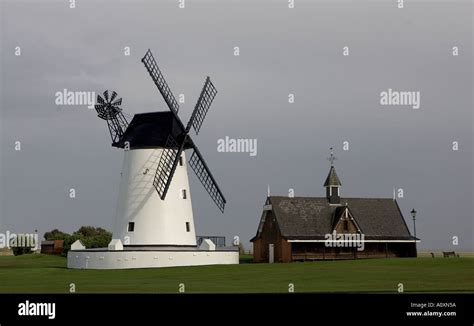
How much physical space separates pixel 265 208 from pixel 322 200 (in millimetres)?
5062

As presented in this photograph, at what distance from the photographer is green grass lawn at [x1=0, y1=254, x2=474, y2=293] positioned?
42.2 m

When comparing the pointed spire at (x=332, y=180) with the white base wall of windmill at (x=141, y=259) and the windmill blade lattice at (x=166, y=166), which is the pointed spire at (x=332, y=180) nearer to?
the white base wall of windmill at (x=141, y=259)

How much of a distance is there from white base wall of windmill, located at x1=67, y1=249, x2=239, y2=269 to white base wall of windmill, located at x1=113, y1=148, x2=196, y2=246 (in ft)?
3.36

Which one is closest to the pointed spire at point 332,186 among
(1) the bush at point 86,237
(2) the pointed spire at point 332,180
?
(2) the pointed spire at point 332,180

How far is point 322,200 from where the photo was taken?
73.2 metres

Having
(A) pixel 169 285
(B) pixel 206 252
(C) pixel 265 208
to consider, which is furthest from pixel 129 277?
(C) pixel 265 208

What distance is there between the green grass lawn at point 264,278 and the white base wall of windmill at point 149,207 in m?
4.00

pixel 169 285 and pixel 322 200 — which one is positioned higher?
pixel 322 200

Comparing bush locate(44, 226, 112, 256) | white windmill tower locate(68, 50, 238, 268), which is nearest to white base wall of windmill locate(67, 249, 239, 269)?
white windmill tower locate(68, 50, 238, 268)

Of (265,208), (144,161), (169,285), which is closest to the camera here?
(169,285)
